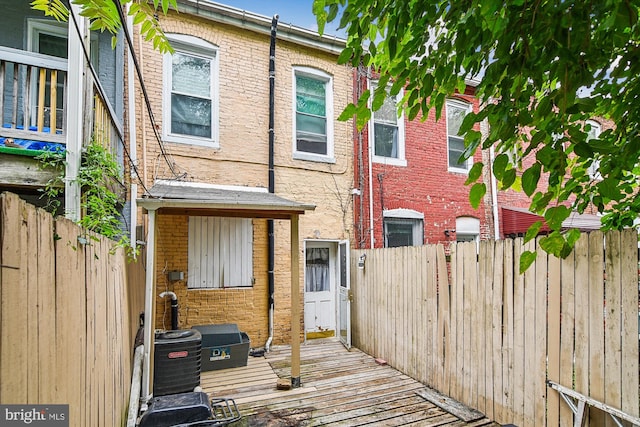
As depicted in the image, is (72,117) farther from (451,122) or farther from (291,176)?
(451,122)

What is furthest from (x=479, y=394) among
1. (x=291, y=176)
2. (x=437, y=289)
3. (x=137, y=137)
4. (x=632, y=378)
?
(x=137, y=137)

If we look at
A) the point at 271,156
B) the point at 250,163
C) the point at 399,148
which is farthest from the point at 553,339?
the point at 399,148

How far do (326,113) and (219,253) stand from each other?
158 inches

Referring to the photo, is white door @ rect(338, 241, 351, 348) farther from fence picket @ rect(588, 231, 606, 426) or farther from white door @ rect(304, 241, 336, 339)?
fence picket @ rect(588, 231, 606, 426)

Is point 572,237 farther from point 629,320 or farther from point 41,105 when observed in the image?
point 41,105

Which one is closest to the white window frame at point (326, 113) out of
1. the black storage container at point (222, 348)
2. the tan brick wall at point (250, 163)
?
the tan brick wall at point (250, 163)

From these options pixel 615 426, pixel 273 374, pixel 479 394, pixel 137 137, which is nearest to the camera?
pixel 615 426

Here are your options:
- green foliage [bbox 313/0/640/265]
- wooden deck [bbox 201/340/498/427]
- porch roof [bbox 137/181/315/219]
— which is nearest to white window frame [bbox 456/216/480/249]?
wooden deck [bbox 201/340/498/427]

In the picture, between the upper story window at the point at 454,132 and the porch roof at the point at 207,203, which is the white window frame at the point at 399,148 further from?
the porch roof at the point at 207,203

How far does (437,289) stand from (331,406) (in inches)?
86.5

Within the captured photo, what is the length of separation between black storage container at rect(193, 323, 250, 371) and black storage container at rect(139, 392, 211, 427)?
202 centimetres

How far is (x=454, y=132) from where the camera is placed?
957cm

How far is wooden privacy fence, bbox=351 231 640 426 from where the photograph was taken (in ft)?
10.1

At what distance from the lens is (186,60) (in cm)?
705
